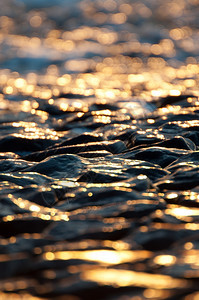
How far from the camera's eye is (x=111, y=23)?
36.5 ft

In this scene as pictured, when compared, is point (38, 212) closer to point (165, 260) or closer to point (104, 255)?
point (104, 255)

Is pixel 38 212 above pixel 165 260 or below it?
above

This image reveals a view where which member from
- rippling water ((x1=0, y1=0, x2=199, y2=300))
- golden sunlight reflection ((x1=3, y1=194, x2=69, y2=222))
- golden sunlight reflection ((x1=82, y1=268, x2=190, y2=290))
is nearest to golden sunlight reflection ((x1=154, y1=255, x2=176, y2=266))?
rippling water ((x1=0, y1=0, x2=199, y2=300))

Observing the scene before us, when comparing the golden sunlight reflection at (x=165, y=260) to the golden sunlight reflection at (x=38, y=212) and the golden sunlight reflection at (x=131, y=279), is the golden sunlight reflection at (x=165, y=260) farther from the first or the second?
the golden sunlight reflection at (x=38, y=212)

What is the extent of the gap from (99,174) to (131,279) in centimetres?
125

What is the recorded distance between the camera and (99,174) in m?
3.21

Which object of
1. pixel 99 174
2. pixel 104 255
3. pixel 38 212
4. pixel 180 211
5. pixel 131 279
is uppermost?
pixel 99 174

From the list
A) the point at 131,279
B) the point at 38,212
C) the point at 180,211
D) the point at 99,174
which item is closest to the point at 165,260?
the point at 131,279

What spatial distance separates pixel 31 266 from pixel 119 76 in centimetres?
553

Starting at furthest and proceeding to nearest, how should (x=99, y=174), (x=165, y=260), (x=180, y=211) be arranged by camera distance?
(x=99, y=174), (x=180, y=211), (x=165, y=260)

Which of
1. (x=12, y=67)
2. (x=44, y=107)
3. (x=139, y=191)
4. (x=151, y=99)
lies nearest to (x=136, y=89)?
(x=151, y=99)

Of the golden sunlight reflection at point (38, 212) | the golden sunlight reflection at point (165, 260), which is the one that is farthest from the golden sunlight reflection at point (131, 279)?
the golden sunlight reflection at point (38, 212)

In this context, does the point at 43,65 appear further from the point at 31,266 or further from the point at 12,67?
the point at 31,266

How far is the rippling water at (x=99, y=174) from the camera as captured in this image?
2.08 meters
